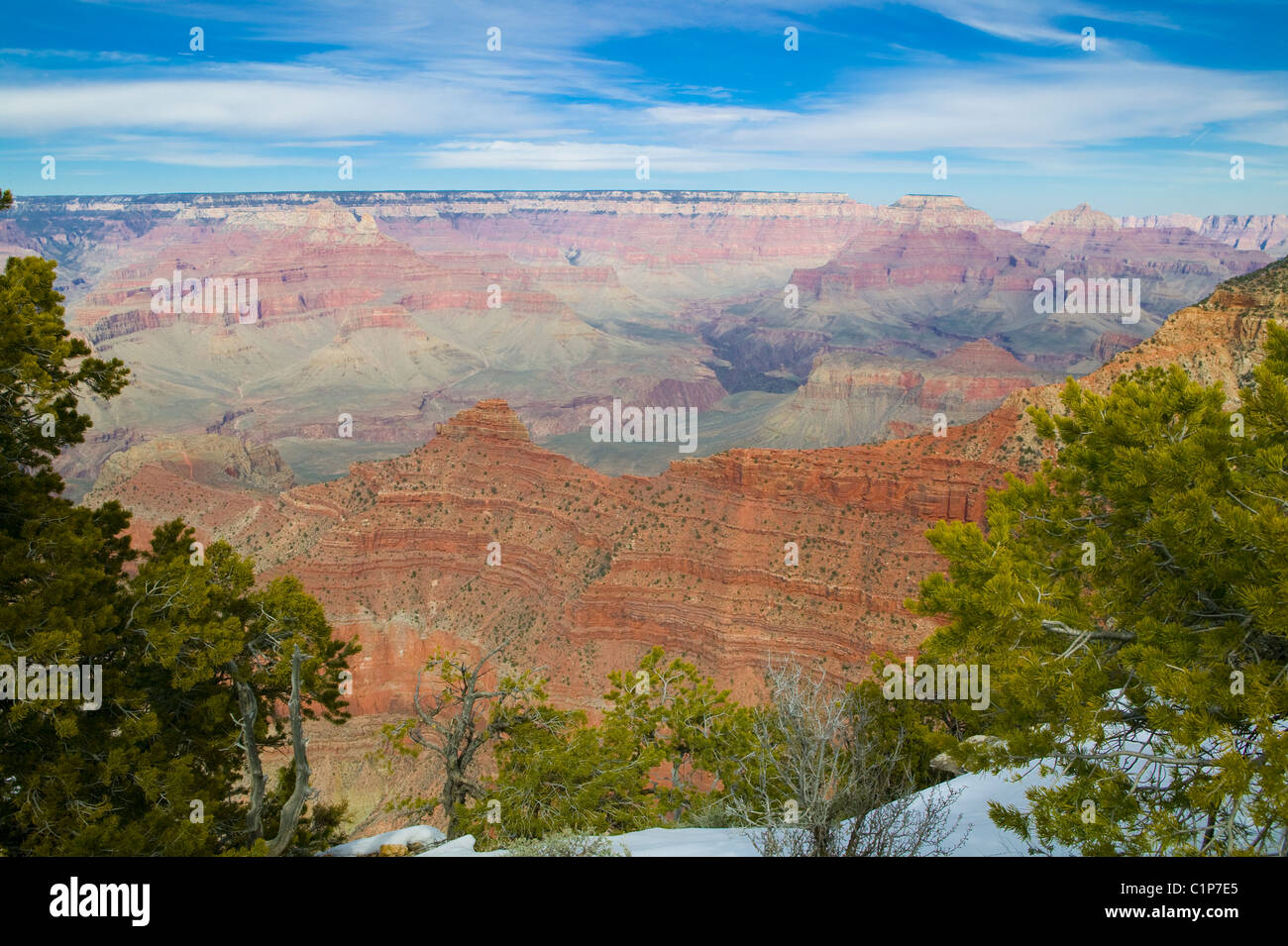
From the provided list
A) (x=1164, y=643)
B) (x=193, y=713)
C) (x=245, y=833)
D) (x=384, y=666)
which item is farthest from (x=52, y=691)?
(x=384, y=666)

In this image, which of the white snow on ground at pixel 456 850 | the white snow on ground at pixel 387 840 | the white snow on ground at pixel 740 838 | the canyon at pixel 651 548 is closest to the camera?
the white snow on ground at pixel 740 838

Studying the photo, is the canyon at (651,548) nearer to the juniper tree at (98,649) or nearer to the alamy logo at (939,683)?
the alamy logo at (939,683)

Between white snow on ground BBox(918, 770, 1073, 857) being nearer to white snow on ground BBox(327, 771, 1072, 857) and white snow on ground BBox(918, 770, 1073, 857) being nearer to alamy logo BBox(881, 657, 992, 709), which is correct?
white snow on ground BBox(327, 771, 1072, 857)

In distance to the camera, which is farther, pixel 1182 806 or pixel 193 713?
pixel 193 713

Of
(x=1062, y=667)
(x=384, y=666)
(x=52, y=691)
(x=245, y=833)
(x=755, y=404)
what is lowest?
(x=384, y=666)

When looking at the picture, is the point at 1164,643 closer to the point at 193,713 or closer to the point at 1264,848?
the point at 1264,848

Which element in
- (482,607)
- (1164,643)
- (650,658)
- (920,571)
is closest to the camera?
(1164,643)
